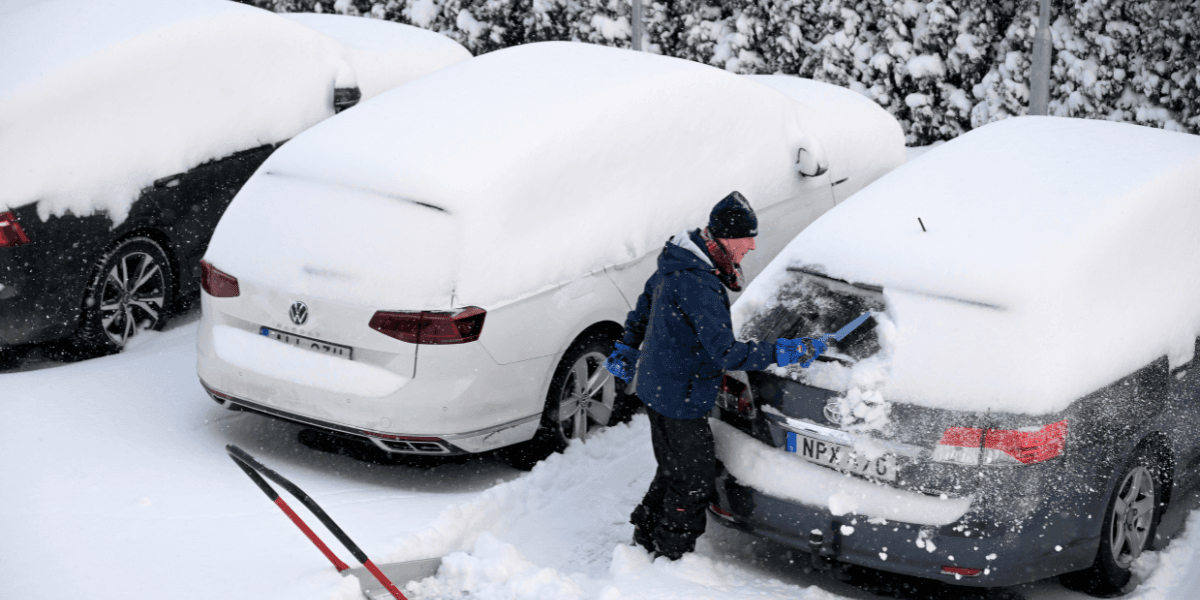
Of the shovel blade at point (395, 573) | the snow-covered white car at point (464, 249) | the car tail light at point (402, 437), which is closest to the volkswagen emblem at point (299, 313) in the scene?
the snow-covered white car at point (464, 249)

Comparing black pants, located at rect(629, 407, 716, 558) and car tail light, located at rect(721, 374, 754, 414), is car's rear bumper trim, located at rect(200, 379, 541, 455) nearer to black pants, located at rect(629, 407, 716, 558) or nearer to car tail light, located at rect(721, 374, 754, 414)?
black pants, located at rect(629, 407, 716, 558)

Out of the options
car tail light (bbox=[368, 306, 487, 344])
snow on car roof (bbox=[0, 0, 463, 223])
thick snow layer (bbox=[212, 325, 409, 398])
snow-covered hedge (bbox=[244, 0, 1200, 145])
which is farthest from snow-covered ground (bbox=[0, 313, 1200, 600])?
snow-covered hedge (bbox=[244, 0, 1200, 145])

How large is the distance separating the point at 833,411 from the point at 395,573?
1.75 m

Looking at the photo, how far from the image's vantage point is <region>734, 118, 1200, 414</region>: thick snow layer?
430 centimetres

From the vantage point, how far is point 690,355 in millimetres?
4586

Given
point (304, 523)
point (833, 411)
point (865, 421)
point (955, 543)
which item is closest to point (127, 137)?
point (304, 523)

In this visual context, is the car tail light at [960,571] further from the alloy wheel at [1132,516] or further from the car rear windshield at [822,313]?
the car rear windshield at [822,313]

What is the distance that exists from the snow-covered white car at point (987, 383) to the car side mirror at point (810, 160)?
1.83 meters

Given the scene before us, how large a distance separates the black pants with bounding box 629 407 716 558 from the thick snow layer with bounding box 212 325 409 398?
118 centimetres

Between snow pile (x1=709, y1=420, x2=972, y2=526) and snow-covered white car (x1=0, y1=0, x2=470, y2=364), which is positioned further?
snow-covered white car (x1=0, y1=0, x2=470, y2=364)

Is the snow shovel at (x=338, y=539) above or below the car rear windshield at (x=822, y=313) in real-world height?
below

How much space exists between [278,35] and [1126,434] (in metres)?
5.76

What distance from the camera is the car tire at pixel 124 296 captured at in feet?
22.3

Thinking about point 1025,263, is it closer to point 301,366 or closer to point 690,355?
point 690,355
